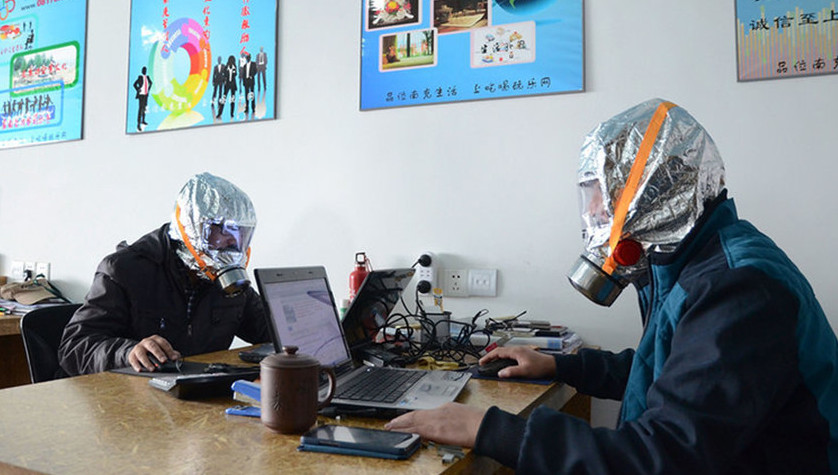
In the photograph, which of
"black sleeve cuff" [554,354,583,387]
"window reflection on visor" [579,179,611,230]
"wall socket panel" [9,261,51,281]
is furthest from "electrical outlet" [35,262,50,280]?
"window reflection on visor" [579,179,611,230]

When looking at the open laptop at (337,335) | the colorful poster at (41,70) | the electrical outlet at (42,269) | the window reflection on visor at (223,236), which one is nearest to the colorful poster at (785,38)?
the open laptop at (337,335)

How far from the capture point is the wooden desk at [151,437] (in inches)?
30.6

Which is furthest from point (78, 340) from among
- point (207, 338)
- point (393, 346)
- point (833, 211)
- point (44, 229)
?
point (833, 211)

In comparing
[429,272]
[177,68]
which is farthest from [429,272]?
[177,68]

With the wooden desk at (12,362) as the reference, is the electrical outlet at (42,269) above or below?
above

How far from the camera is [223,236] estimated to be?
6.06ft

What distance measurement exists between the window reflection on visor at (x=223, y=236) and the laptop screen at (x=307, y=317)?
498 mm

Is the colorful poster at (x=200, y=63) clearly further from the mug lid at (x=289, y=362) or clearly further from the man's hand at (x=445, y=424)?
the man's hand at (x=445, y=424)

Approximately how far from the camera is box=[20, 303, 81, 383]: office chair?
1.69 meters

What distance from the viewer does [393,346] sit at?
1723mm

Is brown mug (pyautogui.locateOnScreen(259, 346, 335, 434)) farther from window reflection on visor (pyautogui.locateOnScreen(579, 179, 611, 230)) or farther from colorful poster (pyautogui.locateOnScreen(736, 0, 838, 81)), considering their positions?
colorful poster (pyautogui.locateOnScreen(736, 0, 838, 81))

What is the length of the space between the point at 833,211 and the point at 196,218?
6.48 ft

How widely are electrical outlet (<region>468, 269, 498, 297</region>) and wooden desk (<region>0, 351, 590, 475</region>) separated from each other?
3.19 ft

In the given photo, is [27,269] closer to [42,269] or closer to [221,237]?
[42,269]
